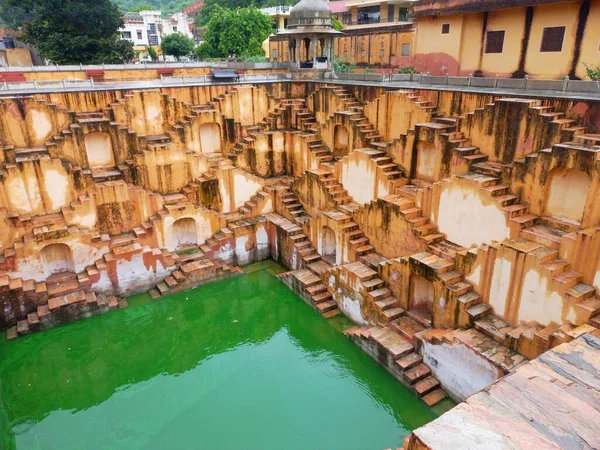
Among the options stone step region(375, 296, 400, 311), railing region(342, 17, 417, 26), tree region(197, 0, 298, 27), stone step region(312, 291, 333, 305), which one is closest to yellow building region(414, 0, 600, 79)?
stone step region(375, 296, 400, 311)

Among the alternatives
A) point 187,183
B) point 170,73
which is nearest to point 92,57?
point 170,73

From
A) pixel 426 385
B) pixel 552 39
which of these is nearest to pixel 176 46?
pixel 552 39

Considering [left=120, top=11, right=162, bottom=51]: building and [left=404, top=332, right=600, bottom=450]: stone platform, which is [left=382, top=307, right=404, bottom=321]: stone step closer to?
[left=404, top=332, right=600, bottom=450]: stone platform

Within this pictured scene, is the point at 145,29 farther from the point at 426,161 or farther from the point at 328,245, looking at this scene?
the point at 426,161

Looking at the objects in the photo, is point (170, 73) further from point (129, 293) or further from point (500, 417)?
point (500, 417)

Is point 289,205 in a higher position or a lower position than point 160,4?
lower

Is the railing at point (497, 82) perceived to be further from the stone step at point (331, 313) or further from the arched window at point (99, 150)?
the arched window at point (99, 150)
